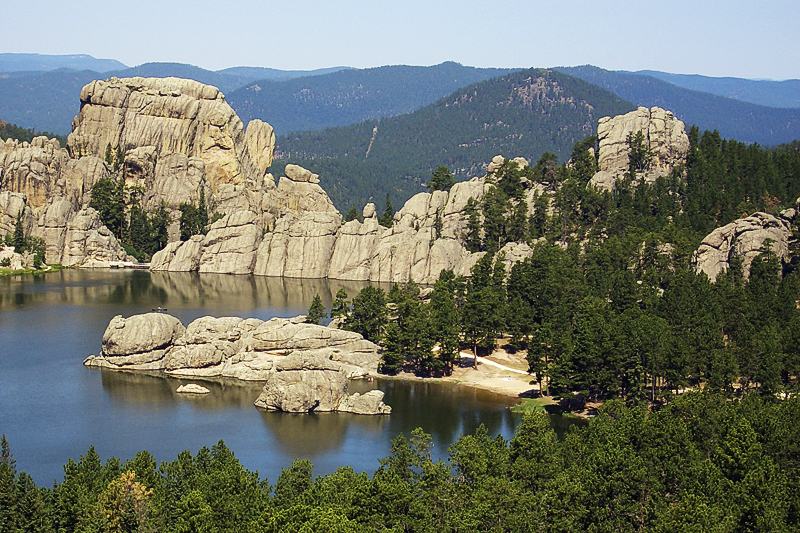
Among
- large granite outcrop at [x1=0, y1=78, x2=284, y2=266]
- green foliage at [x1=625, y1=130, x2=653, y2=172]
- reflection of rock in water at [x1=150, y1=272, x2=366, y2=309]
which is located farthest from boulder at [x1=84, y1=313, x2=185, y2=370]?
green foliage at [x1=625, y1=130, x2=653, y2=172]

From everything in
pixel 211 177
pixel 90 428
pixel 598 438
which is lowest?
pixel 90 428

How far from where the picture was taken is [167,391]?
7694 centimetres

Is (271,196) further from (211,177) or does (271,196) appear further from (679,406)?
(679,406)

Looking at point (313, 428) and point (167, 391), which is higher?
point (313, 428)

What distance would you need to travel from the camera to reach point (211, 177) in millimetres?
168500

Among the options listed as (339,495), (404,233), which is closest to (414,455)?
(339,495)

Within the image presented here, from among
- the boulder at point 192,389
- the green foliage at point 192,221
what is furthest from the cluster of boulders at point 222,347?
the green foliage at point 192,221

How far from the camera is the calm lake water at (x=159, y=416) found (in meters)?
61.3

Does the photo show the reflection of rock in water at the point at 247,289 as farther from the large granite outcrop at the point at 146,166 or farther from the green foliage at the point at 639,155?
the green foliage at the point at 639,155

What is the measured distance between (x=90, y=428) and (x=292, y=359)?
16.3 meters

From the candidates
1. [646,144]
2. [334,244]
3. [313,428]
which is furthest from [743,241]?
[334,244]

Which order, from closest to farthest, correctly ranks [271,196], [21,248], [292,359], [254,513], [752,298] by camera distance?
[254,513] < [292,359] < [752,298] < [21,248] < [271,196]

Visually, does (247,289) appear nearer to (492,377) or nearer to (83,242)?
(83,242)

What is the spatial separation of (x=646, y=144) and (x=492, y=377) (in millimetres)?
63578
